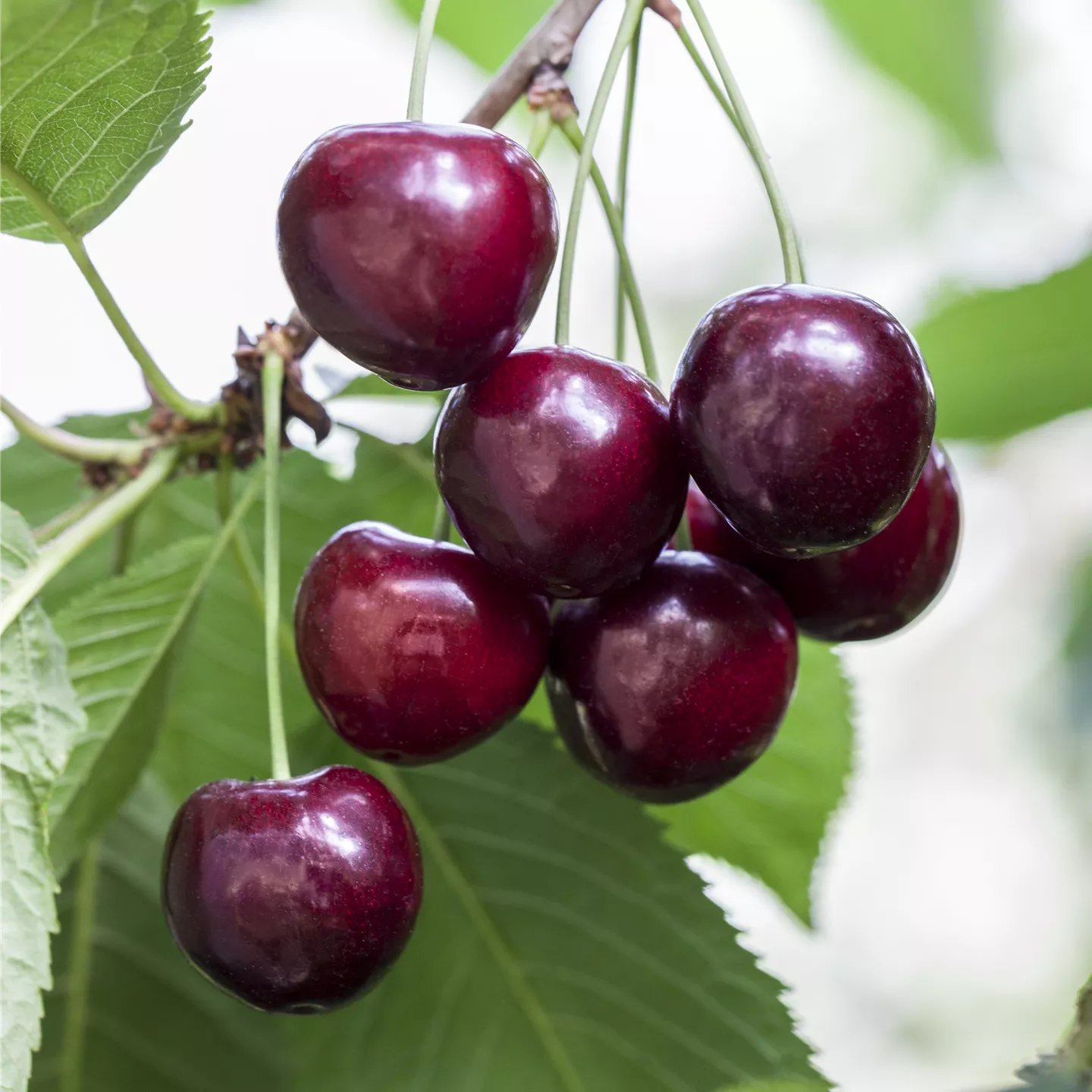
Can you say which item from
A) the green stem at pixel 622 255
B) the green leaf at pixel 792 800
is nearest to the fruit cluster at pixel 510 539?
the green stem at pixel 622 255

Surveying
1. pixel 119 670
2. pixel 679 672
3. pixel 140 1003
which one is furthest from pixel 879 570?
pixel 140 1003

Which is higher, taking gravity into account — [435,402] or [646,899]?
[435,402]

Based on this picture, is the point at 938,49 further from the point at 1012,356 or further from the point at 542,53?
the point at 542,53

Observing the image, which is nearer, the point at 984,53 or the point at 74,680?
the point at 74,680

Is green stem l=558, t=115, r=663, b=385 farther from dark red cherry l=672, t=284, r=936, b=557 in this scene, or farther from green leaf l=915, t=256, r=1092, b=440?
green leaf l=915, t=256, r=1092, b=440

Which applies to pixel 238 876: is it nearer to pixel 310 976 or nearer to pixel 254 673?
pixel 310 976

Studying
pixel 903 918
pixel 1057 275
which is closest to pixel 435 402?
pixel 1057 275

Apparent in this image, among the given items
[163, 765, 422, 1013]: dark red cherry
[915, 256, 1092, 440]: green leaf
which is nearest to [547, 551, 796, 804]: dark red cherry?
[163, 765, 422, 1013]: dark red cherry
